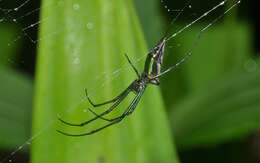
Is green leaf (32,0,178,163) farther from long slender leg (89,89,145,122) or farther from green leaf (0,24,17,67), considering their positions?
green leaf (0,24,17,67)

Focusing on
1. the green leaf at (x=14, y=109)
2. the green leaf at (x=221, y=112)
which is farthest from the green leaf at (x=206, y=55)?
the green leaf at (x=14, y=109)

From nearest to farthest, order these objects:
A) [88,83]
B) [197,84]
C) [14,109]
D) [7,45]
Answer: [88,83]
[14,109]
[197,84]
[7,45]

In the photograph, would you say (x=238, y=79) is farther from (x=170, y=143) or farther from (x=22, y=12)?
(x=22, y=12)

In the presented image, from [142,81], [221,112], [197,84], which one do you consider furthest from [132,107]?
[197,84]

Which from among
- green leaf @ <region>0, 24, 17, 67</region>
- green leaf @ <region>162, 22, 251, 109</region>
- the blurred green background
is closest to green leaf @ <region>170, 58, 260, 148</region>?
the blurred green background

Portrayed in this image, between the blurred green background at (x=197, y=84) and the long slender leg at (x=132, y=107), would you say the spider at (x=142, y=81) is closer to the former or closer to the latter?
the long slender leg at (x=132, y=107)

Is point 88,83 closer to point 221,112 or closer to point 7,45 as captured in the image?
point 221,112

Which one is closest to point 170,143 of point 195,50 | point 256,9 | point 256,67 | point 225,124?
point 225,124
